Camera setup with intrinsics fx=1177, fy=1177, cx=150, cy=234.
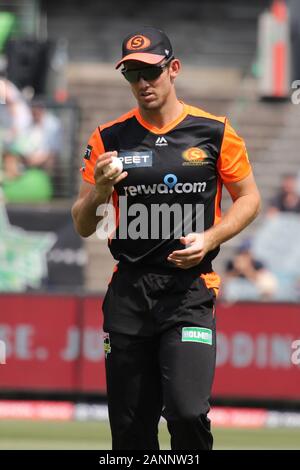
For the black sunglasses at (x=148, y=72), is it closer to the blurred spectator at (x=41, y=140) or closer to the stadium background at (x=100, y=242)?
the stadium background at (x=100, y=242)

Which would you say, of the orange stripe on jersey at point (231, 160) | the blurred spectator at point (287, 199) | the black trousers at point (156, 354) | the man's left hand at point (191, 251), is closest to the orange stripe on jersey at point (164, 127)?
the orange stripe on jersey at point (231, 160)

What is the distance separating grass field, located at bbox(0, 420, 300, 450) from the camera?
1011 centimetres

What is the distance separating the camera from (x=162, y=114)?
18.4ft

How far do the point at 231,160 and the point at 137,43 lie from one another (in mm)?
711

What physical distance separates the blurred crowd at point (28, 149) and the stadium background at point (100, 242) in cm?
4

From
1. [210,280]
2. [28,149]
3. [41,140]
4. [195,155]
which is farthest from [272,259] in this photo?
[195,155]

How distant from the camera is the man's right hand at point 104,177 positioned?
532 centimetres

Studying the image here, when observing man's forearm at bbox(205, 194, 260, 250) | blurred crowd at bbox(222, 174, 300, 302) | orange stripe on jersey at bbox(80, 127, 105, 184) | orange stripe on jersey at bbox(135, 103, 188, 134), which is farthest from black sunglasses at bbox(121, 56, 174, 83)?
blurred crowd at bbox(222, 174, 300, 302)

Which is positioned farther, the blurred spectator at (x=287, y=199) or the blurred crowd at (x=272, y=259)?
the blurred spectator at (x=287, y=199)

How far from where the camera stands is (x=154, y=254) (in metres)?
5.57

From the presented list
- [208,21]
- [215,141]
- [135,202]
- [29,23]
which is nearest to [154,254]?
[135,202]

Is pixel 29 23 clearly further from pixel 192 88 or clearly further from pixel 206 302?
pixel 206 302

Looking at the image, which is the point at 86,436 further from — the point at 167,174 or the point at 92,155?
the point at 167,174
